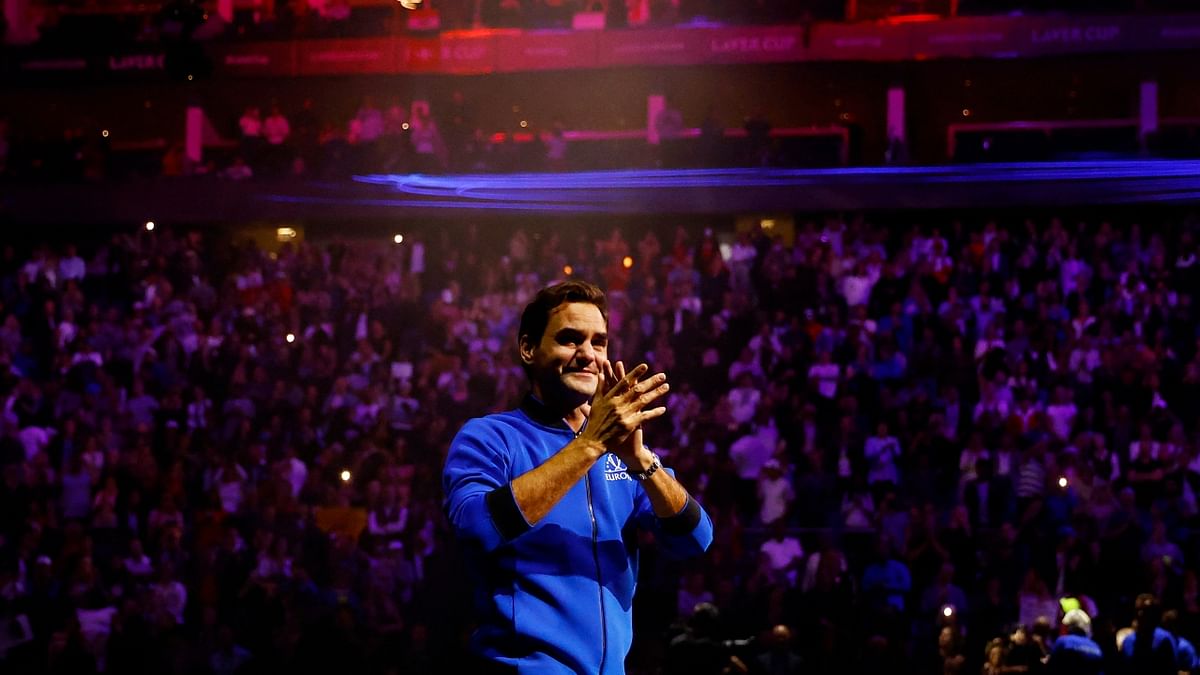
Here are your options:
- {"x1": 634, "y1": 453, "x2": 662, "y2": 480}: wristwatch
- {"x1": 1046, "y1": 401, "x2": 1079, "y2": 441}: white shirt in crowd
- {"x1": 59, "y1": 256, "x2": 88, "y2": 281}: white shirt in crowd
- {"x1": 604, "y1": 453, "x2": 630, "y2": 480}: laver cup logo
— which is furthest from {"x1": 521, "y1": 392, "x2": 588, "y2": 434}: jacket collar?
{"x1": 59, "y1": 256, "x2": 88, "y2": 281}: white shirt in crowd

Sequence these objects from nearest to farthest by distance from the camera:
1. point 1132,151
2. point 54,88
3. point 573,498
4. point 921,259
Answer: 1. point 573,498
2. point 921,259
3. point 1132,151
4. point 54,88

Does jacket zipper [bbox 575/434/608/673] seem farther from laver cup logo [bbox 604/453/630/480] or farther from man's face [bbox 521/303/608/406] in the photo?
man's face [bbox 521/303/608/406]

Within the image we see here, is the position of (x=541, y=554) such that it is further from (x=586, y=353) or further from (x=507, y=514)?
(x=586, y=353)

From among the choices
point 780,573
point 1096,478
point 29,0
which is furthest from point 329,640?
point 29,0

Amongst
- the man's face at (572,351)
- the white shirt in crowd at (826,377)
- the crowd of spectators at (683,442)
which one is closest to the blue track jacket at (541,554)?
the man's face at (572,351)

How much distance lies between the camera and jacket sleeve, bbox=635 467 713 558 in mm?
3283

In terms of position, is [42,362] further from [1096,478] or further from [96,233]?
[1096,478]

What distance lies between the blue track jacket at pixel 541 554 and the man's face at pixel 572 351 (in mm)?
131

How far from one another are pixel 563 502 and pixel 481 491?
0.70ft

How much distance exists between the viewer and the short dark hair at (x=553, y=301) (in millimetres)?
3260

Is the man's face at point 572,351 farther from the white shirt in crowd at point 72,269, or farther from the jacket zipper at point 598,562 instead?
the white shirt in crowd at point 72,269

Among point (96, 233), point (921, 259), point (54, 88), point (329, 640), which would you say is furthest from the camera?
point (54, 88)

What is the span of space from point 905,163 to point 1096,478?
7.13 m

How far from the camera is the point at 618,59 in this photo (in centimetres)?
2036
